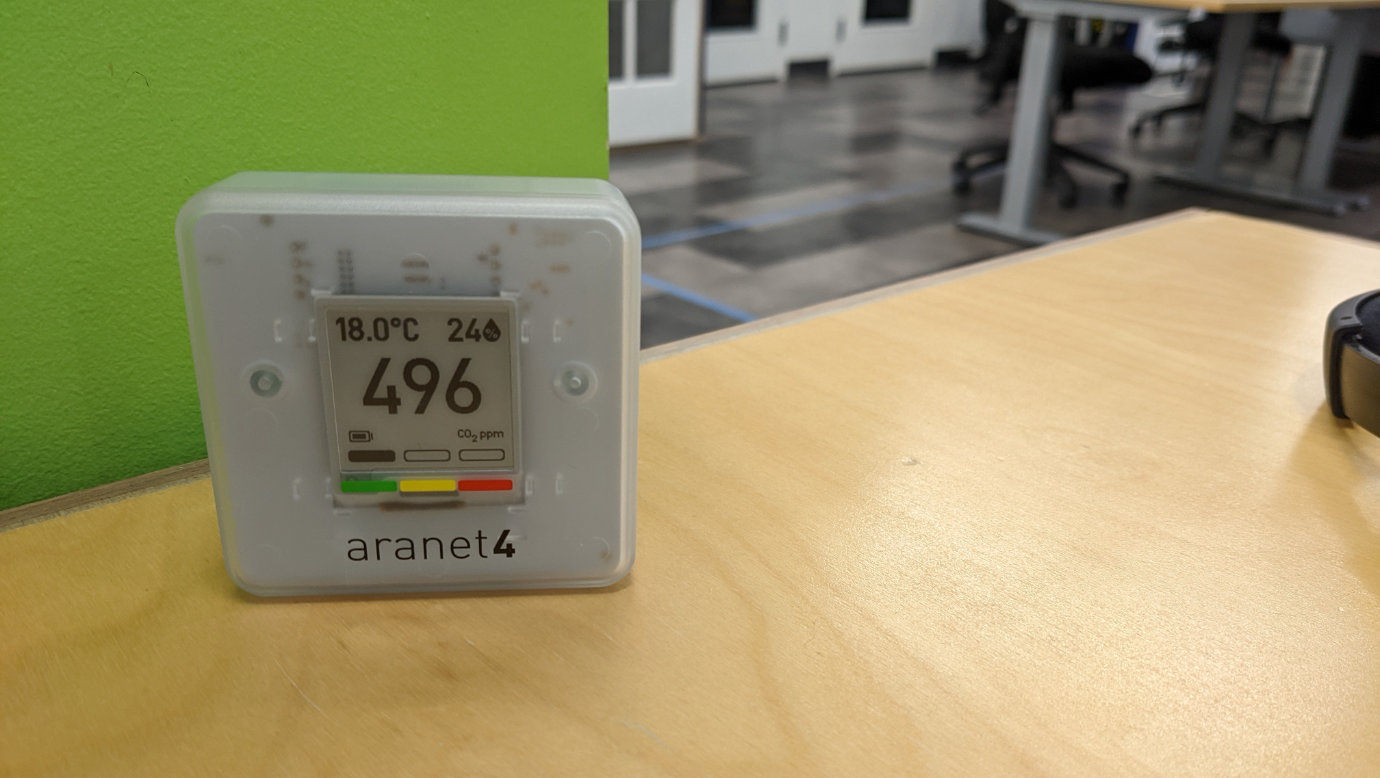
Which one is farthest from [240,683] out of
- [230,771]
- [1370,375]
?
[1370,375]

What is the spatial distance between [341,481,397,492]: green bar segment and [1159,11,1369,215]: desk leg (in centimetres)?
416

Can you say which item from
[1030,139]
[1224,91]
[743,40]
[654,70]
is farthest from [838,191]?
[743,40]

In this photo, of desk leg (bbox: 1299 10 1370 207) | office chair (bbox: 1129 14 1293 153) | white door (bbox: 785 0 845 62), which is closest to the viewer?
desk leg (bbox: 1299 10 1370 207)

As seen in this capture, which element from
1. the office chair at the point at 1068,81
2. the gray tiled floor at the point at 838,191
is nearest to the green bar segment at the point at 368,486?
the gray tiled floor at the point at 838,191

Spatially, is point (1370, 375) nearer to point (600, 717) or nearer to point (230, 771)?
point (600, 717)

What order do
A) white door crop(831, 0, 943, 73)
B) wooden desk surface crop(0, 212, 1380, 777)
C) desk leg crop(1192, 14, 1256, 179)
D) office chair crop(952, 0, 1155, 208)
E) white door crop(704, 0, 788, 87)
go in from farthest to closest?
1. white door crop(831, 0, 943, 73)
2. white door crop(704, 0, 788, 87)
3. desk leg crop(1192, 14, 1256, 179)
4. office chair crop(952, 0, 1155, 208)
5. wooden desk surface crop(0, 212, 1380, 777)

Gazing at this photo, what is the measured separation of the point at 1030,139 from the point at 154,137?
10.6 feet

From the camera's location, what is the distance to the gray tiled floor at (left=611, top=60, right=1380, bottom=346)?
2938mm

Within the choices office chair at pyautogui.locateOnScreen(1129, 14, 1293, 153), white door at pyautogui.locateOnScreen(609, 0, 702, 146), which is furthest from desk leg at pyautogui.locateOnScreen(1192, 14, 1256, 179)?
white door at pyautogui.locateOnScreen(609, 0, 702, 146)

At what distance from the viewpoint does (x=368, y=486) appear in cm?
40

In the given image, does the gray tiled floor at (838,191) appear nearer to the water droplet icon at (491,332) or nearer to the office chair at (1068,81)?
the office chair at (1068,81)

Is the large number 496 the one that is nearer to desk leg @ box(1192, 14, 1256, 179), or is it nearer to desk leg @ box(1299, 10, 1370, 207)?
desk leg @ box(1299, 10, 1370, 207)

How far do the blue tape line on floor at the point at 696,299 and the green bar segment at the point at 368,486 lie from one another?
7.19ft

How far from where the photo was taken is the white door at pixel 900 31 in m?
6.23
